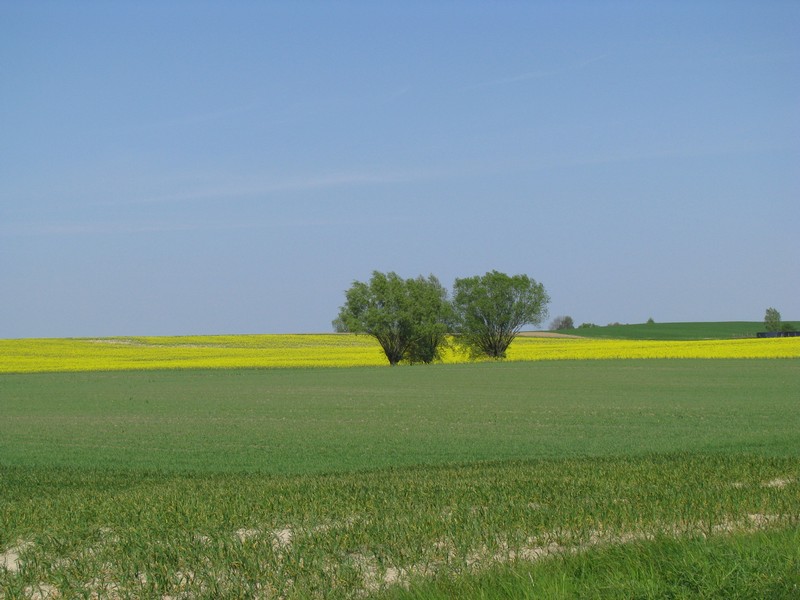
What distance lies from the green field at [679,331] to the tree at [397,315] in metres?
62.2

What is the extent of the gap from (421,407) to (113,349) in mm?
75894

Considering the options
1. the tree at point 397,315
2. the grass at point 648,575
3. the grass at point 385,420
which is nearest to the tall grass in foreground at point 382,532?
the grass at point 648,575

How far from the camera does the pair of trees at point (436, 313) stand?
281 feet

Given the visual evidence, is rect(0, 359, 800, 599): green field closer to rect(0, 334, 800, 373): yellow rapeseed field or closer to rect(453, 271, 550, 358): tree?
rect(0, 334, 800, 373): yellow rapeseed field

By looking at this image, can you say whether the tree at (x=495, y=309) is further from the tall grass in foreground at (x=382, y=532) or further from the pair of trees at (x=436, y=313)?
the tall grass in foreground at (x=382, y=532)

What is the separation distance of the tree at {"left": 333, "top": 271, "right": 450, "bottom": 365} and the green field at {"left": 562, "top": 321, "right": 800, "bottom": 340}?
62.2 meters

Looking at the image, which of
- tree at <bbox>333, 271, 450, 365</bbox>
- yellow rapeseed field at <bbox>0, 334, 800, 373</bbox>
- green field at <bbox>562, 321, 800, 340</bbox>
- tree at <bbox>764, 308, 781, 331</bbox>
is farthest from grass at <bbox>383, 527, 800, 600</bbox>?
tree at <bbox>764, 308, 781, 331</bbox>

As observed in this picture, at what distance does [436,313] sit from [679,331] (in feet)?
249

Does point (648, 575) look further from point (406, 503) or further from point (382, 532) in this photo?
point (406, 503)

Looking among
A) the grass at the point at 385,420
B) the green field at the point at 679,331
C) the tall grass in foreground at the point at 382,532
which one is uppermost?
the green field at the point at 679,331

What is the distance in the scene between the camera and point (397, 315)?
278 feet

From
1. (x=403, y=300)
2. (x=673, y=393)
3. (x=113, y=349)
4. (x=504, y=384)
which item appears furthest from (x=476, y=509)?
(x=113, y=349)

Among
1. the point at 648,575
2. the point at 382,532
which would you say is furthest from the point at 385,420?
the point at 648,575

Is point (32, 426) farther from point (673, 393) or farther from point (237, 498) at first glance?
point (673, 393)
